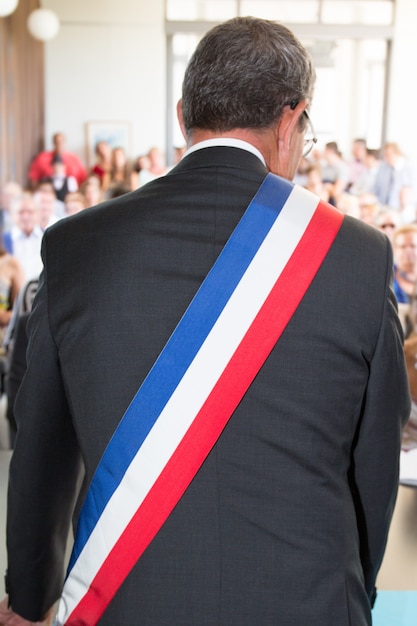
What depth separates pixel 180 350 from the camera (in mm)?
870

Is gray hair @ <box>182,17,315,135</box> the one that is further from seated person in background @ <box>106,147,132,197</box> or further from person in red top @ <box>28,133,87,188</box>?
seated person in background @ <box>106,147,132,197</box>

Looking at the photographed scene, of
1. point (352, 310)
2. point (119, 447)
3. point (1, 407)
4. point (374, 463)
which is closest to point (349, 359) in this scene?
point (352, 310)

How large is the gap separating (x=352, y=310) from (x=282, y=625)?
345 millimetres

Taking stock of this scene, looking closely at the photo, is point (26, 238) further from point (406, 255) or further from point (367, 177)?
point (367, 177)

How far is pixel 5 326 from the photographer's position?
4562 mm

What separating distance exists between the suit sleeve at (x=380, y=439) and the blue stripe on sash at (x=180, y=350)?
0.53 ft

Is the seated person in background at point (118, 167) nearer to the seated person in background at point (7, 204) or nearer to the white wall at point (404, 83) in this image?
the seated person in background at point (7, 204)

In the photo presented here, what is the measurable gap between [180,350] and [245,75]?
0.33 meters

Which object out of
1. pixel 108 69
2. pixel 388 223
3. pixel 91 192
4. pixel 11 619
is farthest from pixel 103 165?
pixel 11 619

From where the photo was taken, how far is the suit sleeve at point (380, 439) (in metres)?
0.88

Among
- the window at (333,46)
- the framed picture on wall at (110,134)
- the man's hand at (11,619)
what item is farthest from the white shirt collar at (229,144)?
the window at (333,46)

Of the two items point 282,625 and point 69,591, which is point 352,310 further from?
point 69,591

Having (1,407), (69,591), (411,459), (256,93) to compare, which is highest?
(256,93)

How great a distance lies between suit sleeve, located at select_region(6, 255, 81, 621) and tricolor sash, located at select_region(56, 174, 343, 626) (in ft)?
0.41
